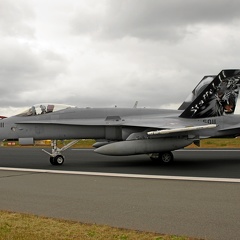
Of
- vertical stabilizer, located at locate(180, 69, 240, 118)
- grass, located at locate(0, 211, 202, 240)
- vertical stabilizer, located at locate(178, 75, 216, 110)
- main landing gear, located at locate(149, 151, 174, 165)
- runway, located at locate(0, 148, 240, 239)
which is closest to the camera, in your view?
grass, located at locate(0, 211, 202, 240)

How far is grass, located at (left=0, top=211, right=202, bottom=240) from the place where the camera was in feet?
13.9

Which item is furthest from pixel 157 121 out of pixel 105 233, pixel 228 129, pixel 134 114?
pixel 105 233

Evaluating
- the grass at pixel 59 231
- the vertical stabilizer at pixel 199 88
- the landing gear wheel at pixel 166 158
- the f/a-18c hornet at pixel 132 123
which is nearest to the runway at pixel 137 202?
the grass at pixel 59 231

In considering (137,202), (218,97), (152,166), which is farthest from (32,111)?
(137,202)

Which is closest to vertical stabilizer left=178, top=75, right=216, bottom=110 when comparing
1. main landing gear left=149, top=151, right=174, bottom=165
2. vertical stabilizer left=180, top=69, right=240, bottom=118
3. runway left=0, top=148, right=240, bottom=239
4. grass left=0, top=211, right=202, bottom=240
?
vertical stabilizer left=180, top=69, right=240, bottom=118

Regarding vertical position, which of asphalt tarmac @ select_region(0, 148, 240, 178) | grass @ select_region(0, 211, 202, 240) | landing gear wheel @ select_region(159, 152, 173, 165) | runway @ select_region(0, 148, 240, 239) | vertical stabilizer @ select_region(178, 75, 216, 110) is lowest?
grass @ select_region(0, 211, 202, 240)

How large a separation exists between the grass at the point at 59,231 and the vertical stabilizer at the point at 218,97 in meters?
10.4

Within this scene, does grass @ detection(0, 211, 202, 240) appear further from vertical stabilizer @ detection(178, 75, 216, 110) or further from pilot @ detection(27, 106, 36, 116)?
vertical stabilizer @ detection(178, 75, 216, 110)

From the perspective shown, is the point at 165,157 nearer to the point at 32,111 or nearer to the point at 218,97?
the point at 218,97

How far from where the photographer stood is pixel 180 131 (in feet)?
41.3

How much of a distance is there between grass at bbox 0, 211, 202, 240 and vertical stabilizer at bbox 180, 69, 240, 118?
34.0ft

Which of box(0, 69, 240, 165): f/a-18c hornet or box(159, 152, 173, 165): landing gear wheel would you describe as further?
box(159, 152, 173, 165): landing gear wheel

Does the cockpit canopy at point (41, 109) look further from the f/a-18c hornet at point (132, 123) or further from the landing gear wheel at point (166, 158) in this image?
the landing gear wheel at point (166, 158)

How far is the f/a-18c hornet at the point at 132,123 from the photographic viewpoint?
13.7m
